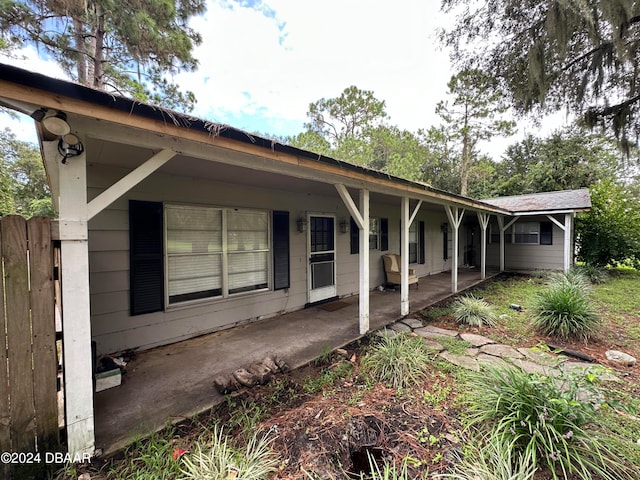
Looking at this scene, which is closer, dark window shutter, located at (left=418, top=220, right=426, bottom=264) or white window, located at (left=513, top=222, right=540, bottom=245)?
dark window shutter, located at (left=418, top=220, right=426, bottom=264)

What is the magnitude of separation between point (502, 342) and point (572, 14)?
200 inches

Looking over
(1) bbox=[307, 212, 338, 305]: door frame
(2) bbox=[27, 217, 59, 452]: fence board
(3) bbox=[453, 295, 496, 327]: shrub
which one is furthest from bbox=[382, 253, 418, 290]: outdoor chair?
(2) bbox=[27, 217, 59, 452]: fence board

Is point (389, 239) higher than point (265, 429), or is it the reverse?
point (389, 239)

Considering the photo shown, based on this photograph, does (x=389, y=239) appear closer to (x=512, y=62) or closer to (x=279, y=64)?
(x=512, y=62)

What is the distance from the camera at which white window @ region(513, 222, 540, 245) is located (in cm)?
1040

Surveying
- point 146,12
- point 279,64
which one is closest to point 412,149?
point 279,64

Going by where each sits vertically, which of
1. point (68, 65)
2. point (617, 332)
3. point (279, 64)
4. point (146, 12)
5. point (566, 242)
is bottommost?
point (617, 332)

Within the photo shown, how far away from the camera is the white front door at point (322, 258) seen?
17.6ft

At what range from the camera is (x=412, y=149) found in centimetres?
1842

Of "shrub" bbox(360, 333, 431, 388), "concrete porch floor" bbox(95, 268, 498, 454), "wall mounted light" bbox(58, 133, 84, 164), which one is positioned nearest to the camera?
"wall mounted light" bbox(58, 133, 84, 164)

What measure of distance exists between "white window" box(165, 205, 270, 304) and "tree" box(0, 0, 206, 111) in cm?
518

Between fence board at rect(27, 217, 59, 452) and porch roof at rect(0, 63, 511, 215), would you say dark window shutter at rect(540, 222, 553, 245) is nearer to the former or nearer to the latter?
porch roof at rect(0, 63, 511, 215)

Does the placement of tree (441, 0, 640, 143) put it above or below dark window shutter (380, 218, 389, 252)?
above

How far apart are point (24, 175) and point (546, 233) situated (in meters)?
23.6
